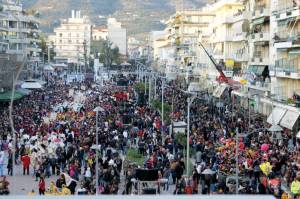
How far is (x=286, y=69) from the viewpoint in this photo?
45.0 metres

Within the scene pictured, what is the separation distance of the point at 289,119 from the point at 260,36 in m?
16.5

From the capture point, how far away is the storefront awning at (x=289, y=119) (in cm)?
3911

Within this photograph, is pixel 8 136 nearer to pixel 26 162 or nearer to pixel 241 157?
pixel 26 162

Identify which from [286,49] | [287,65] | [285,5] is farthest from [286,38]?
[285,5]

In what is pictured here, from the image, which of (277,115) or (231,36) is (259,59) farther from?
(231,36)

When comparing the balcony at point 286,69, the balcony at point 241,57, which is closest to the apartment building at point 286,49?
the balcony at point 286,69

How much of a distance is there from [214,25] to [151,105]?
28.3 metres

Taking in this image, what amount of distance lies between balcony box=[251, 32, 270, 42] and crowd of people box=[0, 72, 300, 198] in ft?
19.9

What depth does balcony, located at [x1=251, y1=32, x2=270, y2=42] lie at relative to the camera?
176 ft

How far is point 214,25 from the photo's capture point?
8538 centimetres

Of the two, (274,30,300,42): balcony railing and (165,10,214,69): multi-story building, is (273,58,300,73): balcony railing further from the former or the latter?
(165,10,214,69): multi-story building

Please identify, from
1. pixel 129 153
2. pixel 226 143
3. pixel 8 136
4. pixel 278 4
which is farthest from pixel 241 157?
pixel 278 4

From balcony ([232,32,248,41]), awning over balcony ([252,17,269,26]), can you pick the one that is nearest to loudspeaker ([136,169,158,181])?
awning over balcony ([252,17,269,26])

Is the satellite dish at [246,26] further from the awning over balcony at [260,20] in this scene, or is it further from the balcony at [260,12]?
the awning over balcony at [260,20]
